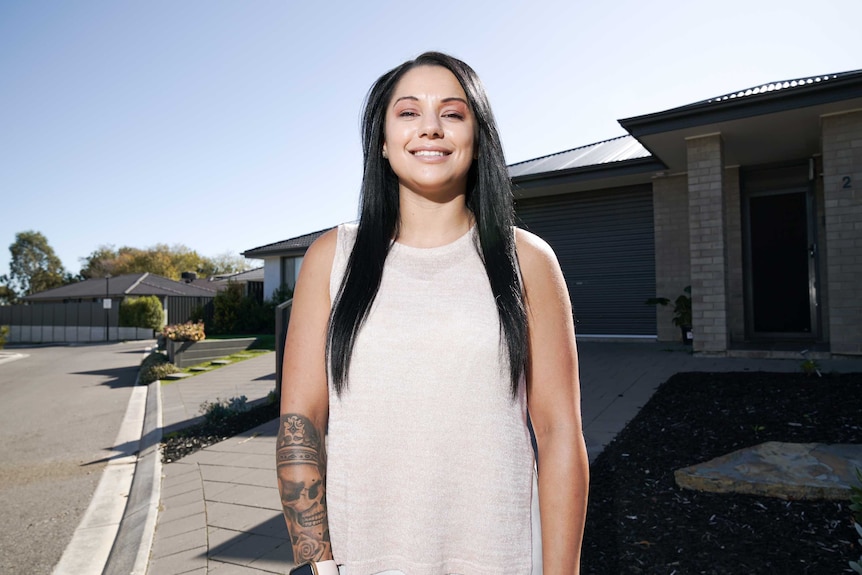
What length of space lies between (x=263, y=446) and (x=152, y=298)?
1123 inches

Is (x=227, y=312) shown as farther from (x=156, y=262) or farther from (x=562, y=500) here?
(x=156, y=262)

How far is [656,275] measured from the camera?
1083 cm

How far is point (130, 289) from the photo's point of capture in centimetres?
3422

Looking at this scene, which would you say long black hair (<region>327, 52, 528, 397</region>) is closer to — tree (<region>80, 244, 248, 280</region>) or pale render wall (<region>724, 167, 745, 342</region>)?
pale render wall (<region>724, 167, 745, 342</region>)

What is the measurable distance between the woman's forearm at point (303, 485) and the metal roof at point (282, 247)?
21.3m

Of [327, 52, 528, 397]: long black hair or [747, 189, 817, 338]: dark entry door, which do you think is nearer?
[327, 52, 528, 397]: long black hair

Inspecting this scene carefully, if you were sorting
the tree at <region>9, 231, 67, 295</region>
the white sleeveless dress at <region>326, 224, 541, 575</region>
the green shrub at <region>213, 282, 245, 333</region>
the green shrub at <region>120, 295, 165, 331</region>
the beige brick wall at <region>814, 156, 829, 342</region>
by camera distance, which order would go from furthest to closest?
the tree at <region>9, 231, 67, 295</region> → the green shrub at <region>120, 295, 165, 331</region> → the green shrub at <region>213, 282, 245, 333</region> → the beige brick wall at <region>814, 156, 829, 342</region> → the white sleeveless dress at <region>326, 224, 541, 575</region>

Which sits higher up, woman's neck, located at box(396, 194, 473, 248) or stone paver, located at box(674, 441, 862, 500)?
woman's neck, located at box(396, 194, 473, 248)

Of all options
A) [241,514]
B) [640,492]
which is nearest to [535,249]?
[640,492]

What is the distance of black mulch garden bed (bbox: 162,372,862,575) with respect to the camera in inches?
103

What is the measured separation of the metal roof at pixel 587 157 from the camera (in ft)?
36.0

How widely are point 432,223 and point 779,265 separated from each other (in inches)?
433

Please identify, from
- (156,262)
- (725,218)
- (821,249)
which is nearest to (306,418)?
(725,218)

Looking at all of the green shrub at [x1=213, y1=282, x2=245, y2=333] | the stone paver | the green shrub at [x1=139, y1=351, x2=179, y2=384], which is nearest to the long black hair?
the stone paver
